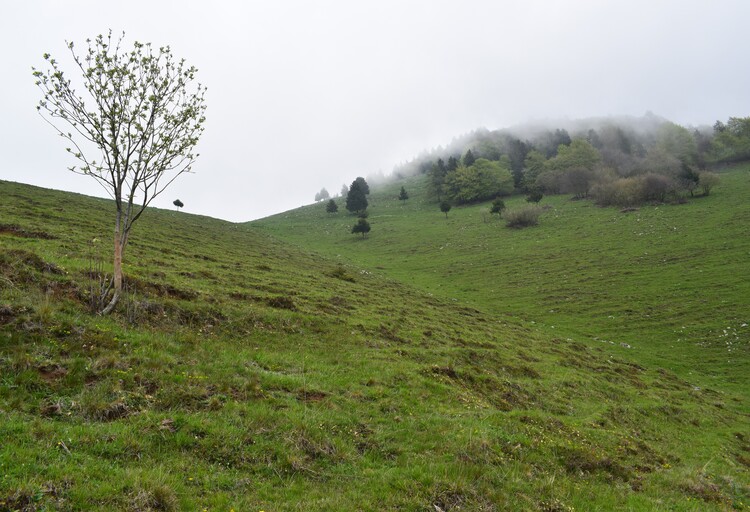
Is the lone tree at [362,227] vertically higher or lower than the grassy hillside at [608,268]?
higher

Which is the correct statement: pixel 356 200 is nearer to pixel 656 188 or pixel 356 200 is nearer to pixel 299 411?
pixel 656 188

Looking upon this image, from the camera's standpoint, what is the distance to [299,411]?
35.8ft

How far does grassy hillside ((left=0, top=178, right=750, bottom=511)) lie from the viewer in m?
7.67

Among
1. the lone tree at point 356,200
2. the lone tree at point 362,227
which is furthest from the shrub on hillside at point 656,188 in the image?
the lone tree at point 356,200

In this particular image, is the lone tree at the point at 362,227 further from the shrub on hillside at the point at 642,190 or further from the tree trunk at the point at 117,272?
the tree trunk at the point at 117,272

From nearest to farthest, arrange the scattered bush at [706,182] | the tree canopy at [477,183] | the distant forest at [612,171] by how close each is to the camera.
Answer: the scattered bush at [706,182]
the distant forest at [612,171]
the tree canopy at [477,183]

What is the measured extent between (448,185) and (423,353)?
347ft

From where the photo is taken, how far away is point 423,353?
67.5ft

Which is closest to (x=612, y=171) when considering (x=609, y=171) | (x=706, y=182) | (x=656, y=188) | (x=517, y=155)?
(x=609, y=171)

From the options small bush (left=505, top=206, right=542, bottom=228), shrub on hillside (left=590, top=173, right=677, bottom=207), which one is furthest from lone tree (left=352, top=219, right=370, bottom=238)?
shrub on hillside (left=590, top=173, right=677, bottom=207)

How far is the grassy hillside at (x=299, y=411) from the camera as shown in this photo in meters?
7.67

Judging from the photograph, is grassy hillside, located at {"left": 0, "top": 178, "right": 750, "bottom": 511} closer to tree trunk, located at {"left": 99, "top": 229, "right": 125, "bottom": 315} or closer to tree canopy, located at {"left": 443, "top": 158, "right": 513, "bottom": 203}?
tree trunk, located at {"left": 99, "top": 229, "right": 125, "bottom": 315}

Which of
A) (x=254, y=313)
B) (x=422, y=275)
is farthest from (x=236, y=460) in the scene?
(x=422, y=275)

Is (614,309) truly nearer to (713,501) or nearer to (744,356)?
(744,356)
